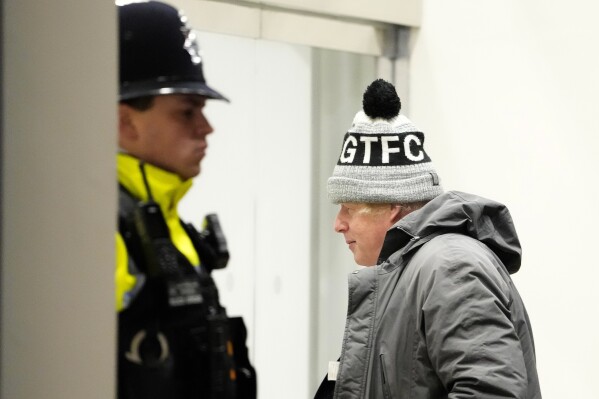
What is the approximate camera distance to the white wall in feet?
12.1

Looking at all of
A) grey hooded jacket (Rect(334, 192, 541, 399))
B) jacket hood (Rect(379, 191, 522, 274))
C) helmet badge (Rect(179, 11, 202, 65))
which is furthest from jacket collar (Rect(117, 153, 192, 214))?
jacket hood (Rect(379, 191, 522, 274))

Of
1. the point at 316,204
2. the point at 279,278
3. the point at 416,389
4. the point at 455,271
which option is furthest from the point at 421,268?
the point at 316,204

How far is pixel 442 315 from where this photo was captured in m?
2.06

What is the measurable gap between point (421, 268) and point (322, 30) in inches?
72.6

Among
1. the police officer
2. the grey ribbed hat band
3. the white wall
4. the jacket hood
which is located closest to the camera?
the police officer

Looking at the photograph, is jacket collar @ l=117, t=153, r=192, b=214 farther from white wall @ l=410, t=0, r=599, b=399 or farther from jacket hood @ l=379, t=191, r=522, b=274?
white wall @ l=410, t=0, r=599, b=399

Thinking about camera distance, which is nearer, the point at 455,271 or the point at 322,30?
the point at 455,271

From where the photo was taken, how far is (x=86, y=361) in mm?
1067

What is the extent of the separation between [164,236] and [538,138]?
2.96 metres

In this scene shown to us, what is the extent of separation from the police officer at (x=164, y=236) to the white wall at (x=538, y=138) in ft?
9.15

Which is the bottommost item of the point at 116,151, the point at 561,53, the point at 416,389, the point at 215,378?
the point at 416,389

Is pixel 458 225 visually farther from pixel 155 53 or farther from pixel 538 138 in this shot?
pixel 538 138

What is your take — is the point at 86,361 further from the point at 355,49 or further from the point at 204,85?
the point at 355,49

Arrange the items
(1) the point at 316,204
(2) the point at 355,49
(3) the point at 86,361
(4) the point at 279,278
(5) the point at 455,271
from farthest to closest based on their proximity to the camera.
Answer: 1. (2) the point at 355,49
2. (1) the point at 316,204
3. (4) the point at 279,278
4. (5) the point at 455,271
5. (3) the point at 86,361
